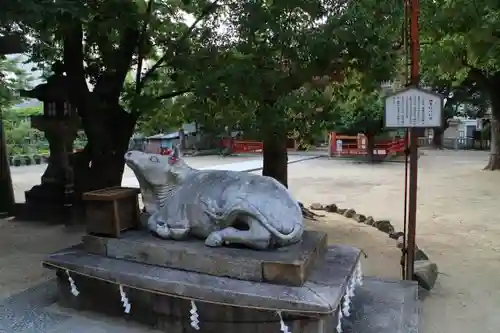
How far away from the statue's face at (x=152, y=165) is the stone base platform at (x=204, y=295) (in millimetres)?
614

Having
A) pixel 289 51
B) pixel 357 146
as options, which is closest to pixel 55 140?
pixel 289 51

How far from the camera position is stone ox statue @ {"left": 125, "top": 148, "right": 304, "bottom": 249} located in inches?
119

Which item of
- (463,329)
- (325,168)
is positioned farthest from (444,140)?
(463,329)

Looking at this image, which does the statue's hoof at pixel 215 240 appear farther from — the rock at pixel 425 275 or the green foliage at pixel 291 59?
the rock at pixel 425 275

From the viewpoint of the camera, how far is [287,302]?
2.59 metres

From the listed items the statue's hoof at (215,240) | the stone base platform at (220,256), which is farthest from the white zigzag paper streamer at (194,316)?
the statue's hoof at (215,240)

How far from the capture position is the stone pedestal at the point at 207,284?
2.68 m

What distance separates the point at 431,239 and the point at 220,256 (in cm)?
417

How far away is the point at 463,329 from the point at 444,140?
91.0ft

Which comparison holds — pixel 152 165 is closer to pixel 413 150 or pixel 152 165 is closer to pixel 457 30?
pixel 413 150

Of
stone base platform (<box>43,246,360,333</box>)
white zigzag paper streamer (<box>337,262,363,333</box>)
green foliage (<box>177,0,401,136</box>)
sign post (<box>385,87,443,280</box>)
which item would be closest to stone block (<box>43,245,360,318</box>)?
stone base platform (<box>43,246,360,333</box>)

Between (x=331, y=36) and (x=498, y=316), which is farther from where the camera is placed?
(x=331, y=36)

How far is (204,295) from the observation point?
278 centimetres

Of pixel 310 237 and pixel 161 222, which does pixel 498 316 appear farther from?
pixel 161 222
